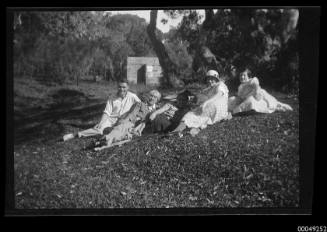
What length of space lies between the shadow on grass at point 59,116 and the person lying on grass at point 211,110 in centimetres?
116

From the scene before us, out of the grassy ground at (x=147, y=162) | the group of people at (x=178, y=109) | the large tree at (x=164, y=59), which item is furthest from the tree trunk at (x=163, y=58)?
the grassy ground at (x=147, y=162)

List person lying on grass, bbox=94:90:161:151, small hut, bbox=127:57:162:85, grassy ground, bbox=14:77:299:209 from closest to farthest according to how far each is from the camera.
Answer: grassy ground, bbox=14:77:299:209 → small hut, bbox=127:57:162:85 → person lying on grass, bbox=94:90:161:151

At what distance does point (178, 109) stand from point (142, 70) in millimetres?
711

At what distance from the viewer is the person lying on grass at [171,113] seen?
662 centimetres

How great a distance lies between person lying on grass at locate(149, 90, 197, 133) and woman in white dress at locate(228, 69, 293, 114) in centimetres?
56

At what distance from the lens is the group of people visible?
660cm

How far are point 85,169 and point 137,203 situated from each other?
32.0 inches

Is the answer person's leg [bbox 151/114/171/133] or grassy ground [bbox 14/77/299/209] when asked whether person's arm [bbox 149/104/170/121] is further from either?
grassy ground [bbox 14/77/299/209]

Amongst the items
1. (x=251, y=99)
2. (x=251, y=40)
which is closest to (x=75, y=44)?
(x=251, y=40)

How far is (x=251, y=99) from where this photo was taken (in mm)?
6609

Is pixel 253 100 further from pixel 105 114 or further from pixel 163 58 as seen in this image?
pixel 105 114

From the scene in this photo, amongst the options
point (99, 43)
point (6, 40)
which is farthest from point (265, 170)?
point (6, 40)

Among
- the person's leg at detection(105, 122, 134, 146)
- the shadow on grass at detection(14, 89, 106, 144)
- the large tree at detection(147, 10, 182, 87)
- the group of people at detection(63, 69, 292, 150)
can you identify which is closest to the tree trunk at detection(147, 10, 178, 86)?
the large tree at detection(147, 10, 182, 87)
